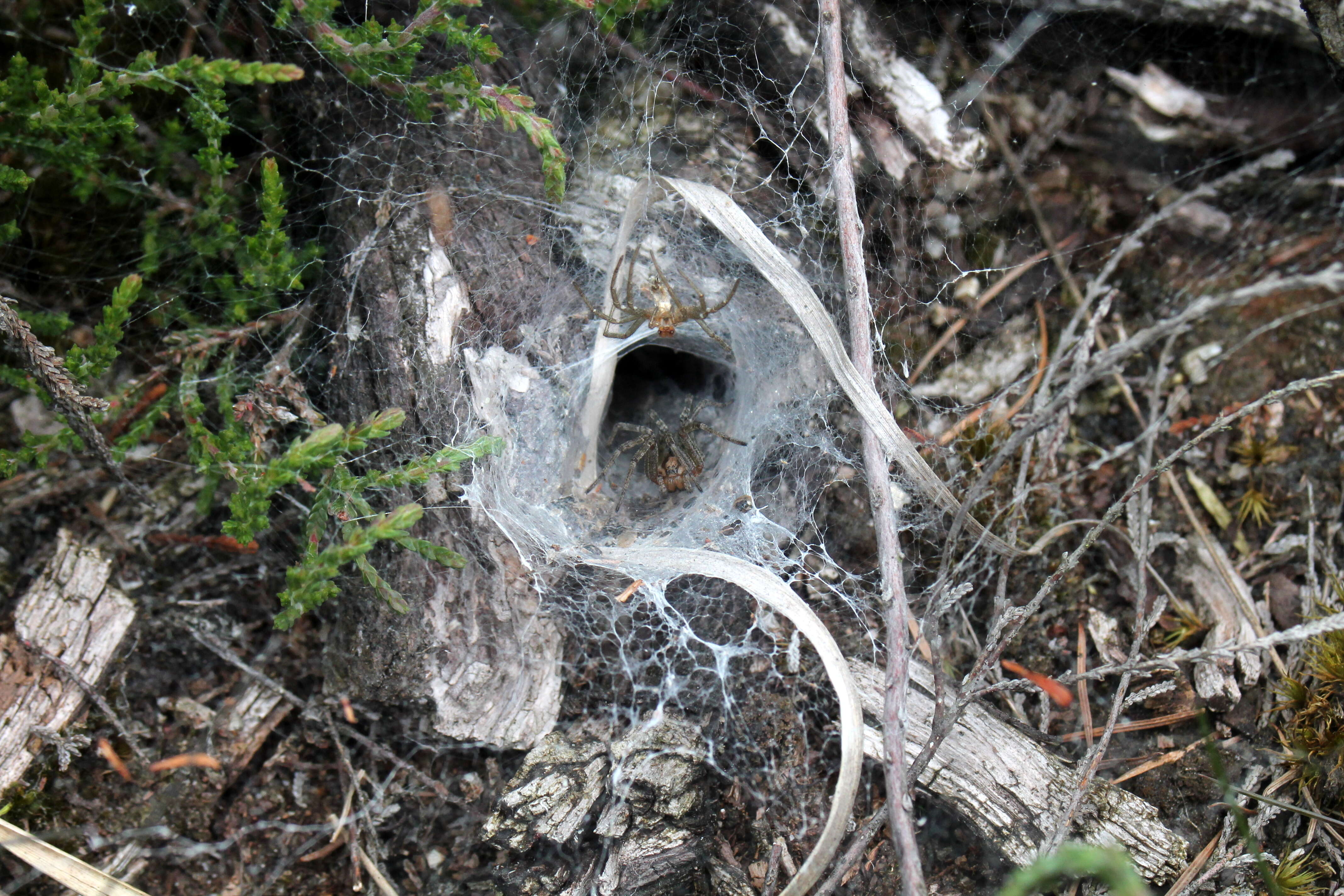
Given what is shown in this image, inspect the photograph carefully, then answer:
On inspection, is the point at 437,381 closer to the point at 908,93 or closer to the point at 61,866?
the point at 61,866

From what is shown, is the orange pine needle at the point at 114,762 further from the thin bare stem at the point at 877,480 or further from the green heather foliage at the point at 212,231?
the thin bare stem at the point at 877,480

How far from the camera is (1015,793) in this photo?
7.95 ft

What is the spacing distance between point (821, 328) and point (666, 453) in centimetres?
115

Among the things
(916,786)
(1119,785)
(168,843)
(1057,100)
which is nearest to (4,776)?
(168,843)

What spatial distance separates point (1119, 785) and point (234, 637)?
3200 millimetres

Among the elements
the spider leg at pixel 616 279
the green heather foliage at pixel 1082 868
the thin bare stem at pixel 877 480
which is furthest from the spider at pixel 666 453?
the green heather foliage at pixel 1082 868

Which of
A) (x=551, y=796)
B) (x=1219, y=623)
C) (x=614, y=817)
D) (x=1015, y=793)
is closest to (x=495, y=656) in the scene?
(x=551, y=796)

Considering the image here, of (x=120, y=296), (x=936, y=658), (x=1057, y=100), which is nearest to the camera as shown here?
(x=936, y=658)

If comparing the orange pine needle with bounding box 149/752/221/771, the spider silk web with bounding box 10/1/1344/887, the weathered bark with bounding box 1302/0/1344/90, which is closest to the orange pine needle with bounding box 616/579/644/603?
the spider silk web with bounding box 10/1/1344/887

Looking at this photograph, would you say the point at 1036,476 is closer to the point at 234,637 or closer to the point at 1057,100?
the point at 1057,100

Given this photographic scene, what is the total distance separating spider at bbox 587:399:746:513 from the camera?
11.5 ft

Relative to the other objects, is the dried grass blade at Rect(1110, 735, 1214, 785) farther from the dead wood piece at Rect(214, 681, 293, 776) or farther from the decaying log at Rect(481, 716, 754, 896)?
the dead wood piece at Rect(214, 681, 293, 776)

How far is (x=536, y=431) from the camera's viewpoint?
3129 millimetres

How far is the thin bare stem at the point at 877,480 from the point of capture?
2.07 metres
